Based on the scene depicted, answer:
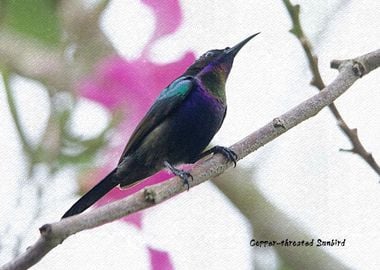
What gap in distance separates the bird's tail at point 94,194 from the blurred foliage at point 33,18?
0.19 meters

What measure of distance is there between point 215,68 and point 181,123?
0.10 metres

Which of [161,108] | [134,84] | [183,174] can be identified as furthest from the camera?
[161,108]

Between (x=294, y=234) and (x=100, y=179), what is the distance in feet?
1.11

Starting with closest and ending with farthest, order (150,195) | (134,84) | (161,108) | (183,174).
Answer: (150,195)
(183,174)
(134,84)
(161,108)

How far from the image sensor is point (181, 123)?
1169mm

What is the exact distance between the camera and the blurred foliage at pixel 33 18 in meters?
0.95

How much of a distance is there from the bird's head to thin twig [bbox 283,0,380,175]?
117 millimetres

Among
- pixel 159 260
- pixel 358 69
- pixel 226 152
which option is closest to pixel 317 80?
pixel 358 69

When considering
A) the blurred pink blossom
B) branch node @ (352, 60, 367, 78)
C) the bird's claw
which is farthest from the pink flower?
branch node @ (352, 60, 367, 78)

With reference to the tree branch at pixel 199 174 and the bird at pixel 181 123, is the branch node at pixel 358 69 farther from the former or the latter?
the bird at pixel 181 123

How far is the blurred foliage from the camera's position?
3.13 feet

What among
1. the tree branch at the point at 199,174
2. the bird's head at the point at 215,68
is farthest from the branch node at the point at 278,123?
the bird's head at the point at 215,68

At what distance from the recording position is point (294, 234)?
4.01ft

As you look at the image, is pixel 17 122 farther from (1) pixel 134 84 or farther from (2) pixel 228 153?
(2) pixel 228 153
